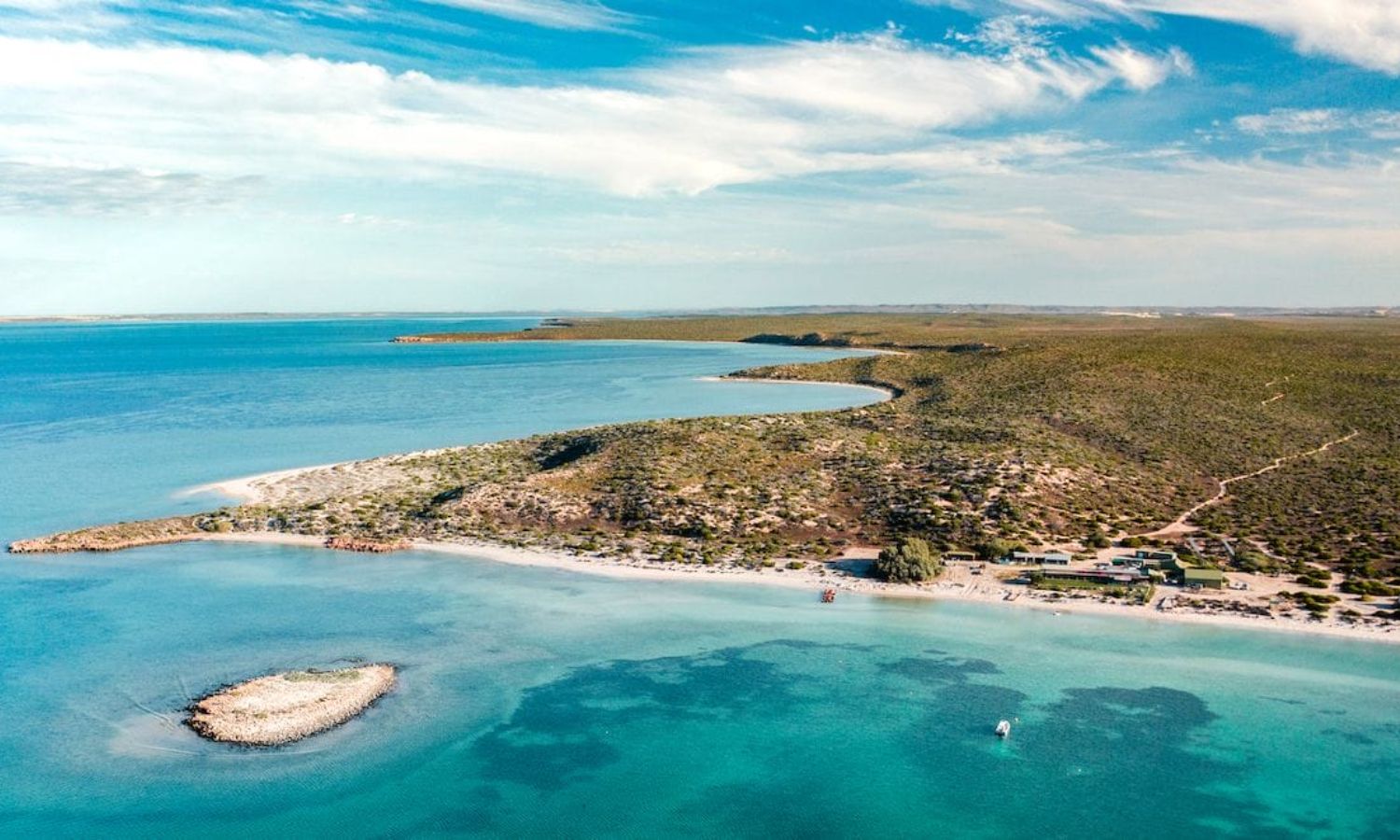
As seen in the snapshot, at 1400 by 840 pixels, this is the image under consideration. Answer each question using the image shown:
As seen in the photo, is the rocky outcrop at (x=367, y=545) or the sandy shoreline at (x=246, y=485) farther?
the sandy shoreline at (x=246, y=485)

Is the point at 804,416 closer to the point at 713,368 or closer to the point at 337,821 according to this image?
the point at 337,821

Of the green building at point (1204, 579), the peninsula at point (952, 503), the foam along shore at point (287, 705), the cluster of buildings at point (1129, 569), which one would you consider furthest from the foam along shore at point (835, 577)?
the foam along shore at point (287, 705)

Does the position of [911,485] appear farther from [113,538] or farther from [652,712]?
[113,538]

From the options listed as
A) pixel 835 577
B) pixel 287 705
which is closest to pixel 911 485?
pixel 835 577

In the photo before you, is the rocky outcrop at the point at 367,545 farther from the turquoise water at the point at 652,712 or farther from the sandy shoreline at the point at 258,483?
the sandy shoreline at the point at 258,483

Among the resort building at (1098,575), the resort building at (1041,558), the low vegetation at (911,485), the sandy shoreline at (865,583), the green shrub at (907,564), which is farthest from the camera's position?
the low vegetation at (911,485)

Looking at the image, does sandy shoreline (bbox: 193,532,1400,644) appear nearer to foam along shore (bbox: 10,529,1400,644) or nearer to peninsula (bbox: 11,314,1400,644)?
foam along shore (bbox: 10,529,1400,644)
